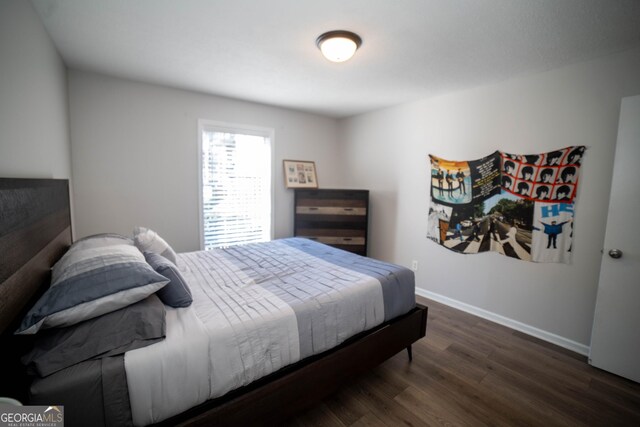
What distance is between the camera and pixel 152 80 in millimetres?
2715

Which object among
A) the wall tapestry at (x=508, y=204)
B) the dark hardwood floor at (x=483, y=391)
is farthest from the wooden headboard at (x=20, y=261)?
the wall tapestry at (x=508, y=204)

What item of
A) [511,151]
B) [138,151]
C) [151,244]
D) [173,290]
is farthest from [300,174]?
[173,290]

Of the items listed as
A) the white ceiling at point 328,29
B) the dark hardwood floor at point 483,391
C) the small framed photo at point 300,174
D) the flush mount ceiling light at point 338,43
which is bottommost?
the dark hardwood floor at point 483,391

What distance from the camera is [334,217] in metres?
3.72

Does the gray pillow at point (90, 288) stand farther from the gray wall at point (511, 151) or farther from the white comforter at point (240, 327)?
the gray wall at point (511, 151)

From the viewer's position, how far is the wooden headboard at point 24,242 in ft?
3.18

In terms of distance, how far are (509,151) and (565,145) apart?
0.41 meters

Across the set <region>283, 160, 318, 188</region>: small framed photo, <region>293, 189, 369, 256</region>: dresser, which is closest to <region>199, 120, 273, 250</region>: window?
<region>283, 160, 318, 188</region>: small framed photo

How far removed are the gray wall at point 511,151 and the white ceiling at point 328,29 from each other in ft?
0.72

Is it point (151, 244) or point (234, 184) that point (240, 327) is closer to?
point (151, 244)

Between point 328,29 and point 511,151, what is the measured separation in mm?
2079

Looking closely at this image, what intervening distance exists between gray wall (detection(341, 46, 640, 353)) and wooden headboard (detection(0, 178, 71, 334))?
3.37 m

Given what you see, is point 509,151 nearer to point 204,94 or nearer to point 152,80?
point 204,94

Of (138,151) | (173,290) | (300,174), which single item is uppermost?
(138,151)
